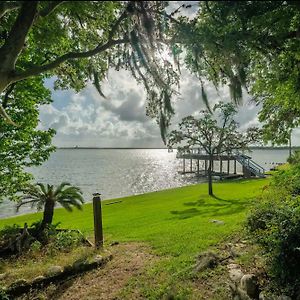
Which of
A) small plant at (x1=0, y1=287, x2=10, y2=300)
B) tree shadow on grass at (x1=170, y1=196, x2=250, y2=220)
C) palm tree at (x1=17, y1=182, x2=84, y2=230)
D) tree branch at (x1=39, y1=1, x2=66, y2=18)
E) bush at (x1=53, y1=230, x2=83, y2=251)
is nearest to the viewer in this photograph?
tree branch at (x1=39, y1=1, x2=66, y2=18)

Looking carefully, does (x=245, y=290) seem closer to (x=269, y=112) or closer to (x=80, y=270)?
(x=80, y=270)

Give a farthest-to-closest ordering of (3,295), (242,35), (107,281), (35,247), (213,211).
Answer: (213,211) → (35,247) → (107,281) → (3,295) → (242,35)

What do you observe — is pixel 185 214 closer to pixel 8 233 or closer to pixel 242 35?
pixel 8 233

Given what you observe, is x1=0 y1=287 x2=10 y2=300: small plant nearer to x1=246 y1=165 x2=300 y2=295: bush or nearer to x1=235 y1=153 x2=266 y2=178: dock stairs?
x1=246 y1=165 x2=300 y2=295: bush

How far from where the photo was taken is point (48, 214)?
1416 centimetres

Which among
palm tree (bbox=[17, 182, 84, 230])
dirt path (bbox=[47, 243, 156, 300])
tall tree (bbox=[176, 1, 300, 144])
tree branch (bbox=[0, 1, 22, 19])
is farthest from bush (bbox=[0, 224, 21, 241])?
tall tree (bbox=[176, 1, 300, 144])

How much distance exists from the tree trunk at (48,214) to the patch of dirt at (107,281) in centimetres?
463

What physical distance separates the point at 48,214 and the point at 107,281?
21.7 feet

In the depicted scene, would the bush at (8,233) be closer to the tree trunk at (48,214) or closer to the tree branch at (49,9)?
the tree trunk at (48,214)

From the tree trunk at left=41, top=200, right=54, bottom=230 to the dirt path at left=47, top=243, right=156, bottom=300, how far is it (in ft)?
15.2

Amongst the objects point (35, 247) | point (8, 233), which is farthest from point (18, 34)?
Answer: point (8, 233)

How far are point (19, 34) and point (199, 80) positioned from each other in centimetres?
337

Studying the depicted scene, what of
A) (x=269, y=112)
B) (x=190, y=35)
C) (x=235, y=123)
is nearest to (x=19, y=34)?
(x=190, y=35)

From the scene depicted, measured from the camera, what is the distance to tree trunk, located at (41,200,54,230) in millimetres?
13708
